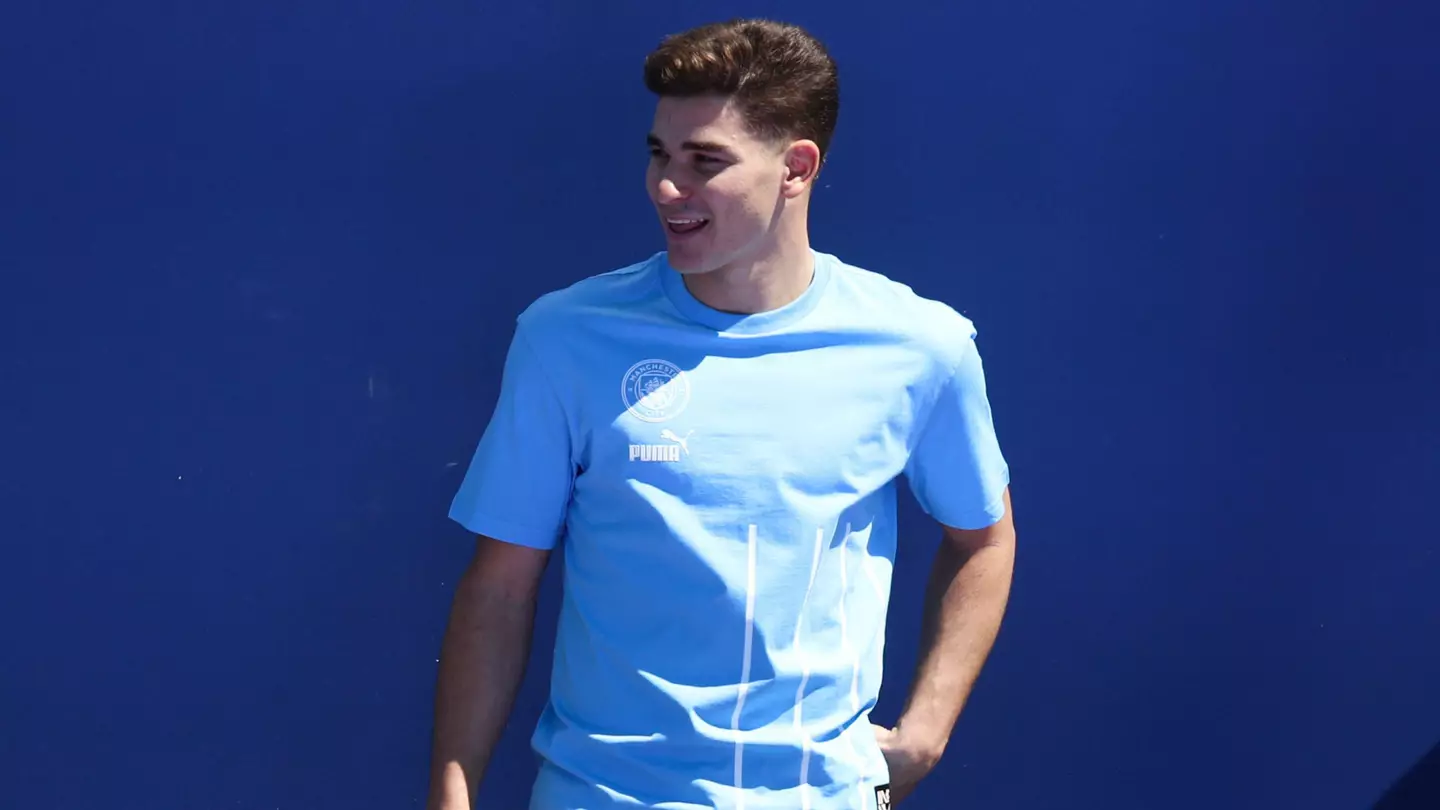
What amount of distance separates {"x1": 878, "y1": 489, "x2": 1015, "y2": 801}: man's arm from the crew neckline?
408 mm

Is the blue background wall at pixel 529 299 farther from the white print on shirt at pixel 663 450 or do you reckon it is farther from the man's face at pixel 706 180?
the white print on shirt at pixel 663 450

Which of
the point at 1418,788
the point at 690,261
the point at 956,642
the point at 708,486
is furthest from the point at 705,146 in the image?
the point at 1418,788

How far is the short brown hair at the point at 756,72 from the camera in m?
2.14

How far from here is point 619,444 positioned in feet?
7.00

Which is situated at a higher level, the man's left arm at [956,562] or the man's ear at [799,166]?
the man's ear at [799,166]

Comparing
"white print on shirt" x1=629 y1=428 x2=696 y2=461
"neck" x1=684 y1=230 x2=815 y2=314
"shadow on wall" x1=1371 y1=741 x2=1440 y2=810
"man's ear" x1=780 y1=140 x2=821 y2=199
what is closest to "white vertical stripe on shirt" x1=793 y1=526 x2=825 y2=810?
"white print on shirt" x1=629 y1=428 x2=696 y2=461

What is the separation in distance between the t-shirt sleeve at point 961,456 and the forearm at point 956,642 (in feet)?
0.29

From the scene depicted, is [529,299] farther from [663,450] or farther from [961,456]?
[961,456]

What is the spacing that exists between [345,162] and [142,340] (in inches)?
16.1

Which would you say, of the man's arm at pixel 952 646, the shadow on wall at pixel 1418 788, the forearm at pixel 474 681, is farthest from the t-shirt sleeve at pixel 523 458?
the shadow on wall at pixel 1418 788

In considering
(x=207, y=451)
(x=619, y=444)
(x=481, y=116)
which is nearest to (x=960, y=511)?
(x=619, y=444)

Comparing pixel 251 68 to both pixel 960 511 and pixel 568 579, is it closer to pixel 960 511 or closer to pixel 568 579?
pixel 568 579

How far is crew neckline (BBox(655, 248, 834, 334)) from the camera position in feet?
7.25

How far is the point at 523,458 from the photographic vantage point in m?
2.15
